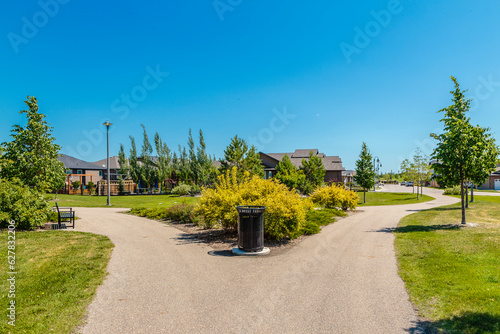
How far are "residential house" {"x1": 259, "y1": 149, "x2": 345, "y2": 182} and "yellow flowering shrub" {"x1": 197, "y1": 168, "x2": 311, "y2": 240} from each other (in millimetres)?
37471

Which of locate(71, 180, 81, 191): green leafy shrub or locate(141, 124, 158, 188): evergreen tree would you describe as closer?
locate(71, 180, 81, 191): green leafy shrub

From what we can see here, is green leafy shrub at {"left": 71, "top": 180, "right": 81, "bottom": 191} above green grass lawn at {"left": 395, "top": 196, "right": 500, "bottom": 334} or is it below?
above

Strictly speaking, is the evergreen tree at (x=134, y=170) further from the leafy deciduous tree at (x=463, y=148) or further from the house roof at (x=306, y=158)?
the leafy deciduous tree at (x=463, y=148)

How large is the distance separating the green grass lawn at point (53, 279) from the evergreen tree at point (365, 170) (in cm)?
3001

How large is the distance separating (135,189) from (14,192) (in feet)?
133

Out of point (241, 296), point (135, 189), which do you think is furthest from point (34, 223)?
point (135, 189)

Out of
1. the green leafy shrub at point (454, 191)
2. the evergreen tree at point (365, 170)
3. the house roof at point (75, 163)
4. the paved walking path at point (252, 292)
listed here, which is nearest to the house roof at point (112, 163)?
the house roof at point (75, 163)

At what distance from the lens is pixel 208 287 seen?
6246mm

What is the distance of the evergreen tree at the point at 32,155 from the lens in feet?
47.3

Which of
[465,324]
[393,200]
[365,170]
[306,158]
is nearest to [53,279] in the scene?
[465,324]

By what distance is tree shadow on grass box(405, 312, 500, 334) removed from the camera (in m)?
4.31

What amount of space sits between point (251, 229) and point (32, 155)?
12.1m

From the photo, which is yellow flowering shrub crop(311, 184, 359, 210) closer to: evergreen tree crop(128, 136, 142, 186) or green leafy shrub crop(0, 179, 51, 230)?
green leafy shrub crop(0, 179, 51, 230)

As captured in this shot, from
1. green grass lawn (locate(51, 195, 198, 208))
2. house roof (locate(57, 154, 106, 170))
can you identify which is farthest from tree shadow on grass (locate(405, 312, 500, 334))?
house roof (locate(57, 154, 106, 170))
